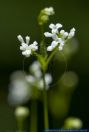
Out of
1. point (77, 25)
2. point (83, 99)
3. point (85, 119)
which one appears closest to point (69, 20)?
point (77, 25)

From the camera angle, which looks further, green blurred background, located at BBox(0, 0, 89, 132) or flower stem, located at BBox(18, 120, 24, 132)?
green blurred background, located at BBox(0, 0, 89, 132)

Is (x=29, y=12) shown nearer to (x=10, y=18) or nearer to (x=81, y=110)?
(x=10, y=18)

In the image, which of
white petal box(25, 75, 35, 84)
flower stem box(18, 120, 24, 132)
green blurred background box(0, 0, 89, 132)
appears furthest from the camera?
green blurred background box(0, 0, 89, 132)

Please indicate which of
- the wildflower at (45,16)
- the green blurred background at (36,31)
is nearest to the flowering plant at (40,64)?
the wildflower at (45,16)

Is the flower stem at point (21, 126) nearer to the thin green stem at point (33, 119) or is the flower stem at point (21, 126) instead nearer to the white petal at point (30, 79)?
the thin green stem at point (33, 119)

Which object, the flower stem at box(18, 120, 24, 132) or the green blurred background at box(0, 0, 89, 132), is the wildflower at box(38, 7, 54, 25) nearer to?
the flower stem at box(18, 120, 24, 132)

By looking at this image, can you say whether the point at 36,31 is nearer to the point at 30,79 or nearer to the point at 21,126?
the point at 30,79

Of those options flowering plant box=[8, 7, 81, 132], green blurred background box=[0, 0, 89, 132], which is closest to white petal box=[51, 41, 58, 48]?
flowering plant box=[8, 7, 81, 132]

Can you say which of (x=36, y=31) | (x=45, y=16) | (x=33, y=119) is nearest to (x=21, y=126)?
(x=33, y=119)
